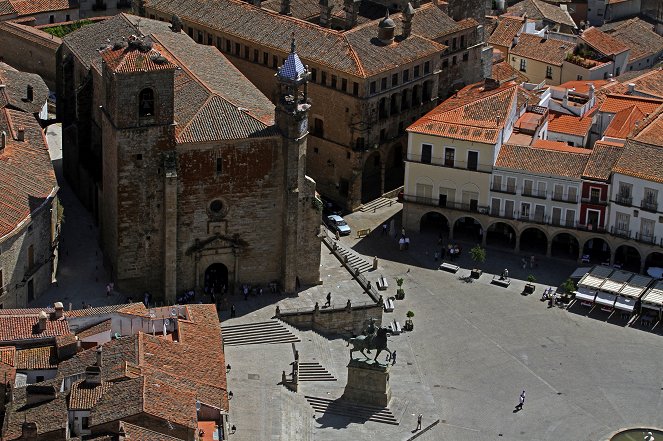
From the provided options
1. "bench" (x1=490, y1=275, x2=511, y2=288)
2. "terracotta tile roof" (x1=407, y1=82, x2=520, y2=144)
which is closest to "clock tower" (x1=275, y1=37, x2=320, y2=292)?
"terracotta tile roof" (x1=407, y1=82, x2=520, y2=144)

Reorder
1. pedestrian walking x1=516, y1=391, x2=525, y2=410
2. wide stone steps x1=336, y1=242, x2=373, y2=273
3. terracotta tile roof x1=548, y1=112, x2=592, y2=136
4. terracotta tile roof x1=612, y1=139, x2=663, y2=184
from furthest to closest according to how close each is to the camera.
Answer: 1. terracotta tile roof x1=548, y1=112, x2=592, y2=136
2. wide stone steps x1=336, y1=242, x2=373, y2=273
3. terracotta tile roof x1=612, y1=139, x2=663, y2=184
4. pedestrian walking x1=516, y1=391, x2=525, y2=410

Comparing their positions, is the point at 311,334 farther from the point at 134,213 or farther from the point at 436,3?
the point at 436,3

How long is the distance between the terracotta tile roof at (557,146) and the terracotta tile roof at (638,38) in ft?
91.0

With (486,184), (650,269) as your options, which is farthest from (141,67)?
(650,269)

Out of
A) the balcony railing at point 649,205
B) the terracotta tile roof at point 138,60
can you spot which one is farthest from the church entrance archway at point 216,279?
the balcony railing at point 649,205

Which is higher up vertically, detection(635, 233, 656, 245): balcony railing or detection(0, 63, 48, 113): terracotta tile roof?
detection(0, 63, 48, 113): terracotta tile roof

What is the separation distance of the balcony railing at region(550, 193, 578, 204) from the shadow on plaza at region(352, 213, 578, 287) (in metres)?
4.73

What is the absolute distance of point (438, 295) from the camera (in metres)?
129

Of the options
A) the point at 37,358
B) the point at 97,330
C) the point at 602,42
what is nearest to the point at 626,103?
the point at 602,42

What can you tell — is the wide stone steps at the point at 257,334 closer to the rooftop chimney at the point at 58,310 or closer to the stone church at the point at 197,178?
the stone church at the point at 197,178

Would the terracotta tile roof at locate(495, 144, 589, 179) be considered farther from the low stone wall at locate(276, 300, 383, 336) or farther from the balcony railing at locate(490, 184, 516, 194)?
the low stone wall at locate(276, 300, 383, 336)

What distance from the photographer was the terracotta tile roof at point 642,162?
426 feet

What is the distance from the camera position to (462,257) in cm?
13475

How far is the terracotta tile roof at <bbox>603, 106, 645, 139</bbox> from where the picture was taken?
13912 centimetres
